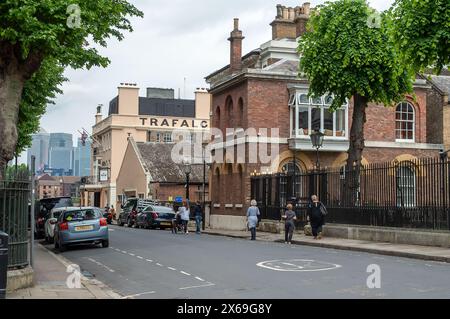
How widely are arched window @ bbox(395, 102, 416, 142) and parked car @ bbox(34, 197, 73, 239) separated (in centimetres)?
2058

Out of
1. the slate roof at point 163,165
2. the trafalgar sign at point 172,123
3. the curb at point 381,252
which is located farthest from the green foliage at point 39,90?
the trafalgar sign at point 172,123

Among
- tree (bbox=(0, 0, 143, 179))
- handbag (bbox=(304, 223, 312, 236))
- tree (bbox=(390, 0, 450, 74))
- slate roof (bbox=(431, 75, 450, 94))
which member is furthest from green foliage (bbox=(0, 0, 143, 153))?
slate roof (bbox=(431, 75, 450, 94))

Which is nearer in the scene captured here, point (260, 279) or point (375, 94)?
point (260, 279)

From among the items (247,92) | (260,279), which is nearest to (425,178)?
(260,279)

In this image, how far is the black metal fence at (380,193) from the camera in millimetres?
20625

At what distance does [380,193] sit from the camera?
24.0m

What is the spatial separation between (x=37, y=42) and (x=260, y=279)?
7.77m

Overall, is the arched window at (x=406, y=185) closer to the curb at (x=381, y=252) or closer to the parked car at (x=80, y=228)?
the curb at (x=381, y=252)

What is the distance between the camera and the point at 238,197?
128ft

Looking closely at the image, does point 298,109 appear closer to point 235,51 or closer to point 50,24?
point 235,51

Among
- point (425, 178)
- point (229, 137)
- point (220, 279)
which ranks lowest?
point (220, 279)

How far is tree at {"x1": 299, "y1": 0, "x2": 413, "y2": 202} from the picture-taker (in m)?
27.6
